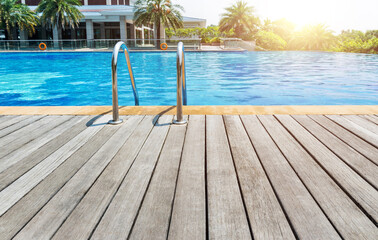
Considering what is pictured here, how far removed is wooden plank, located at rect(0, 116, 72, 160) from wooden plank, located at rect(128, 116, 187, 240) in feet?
3.54

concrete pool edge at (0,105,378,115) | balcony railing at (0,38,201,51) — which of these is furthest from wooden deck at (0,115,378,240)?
balcony railing at (0,38,201,51)

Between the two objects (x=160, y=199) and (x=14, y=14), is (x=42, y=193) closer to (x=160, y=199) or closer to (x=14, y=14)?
(x=160, y=199)

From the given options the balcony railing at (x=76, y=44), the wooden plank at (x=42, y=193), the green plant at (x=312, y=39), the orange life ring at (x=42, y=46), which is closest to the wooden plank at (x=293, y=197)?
the wooden plank at (x=42, y=193)

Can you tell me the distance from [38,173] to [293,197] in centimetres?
158

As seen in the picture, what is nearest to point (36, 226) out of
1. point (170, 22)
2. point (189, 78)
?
point (189, 78)

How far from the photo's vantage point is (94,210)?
5.48ft

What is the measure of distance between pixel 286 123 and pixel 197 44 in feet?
76.4

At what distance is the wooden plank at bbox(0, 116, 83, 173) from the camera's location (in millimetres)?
2336

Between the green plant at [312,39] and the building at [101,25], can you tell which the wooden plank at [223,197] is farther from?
the green plant at [312,39]

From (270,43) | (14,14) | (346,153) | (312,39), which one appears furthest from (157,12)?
(346,153)

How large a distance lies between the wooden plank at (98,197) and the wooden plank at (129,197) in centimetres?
4

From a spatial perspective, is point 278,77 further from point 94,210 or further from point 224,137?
point 94,210

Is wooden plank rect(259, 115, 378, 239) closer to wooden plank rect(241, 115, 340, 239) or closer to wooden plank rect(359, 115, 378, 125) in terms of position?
wooden plank rect(241, 115, 340, 239)

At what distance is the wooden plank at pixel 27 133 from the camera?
104 inches
